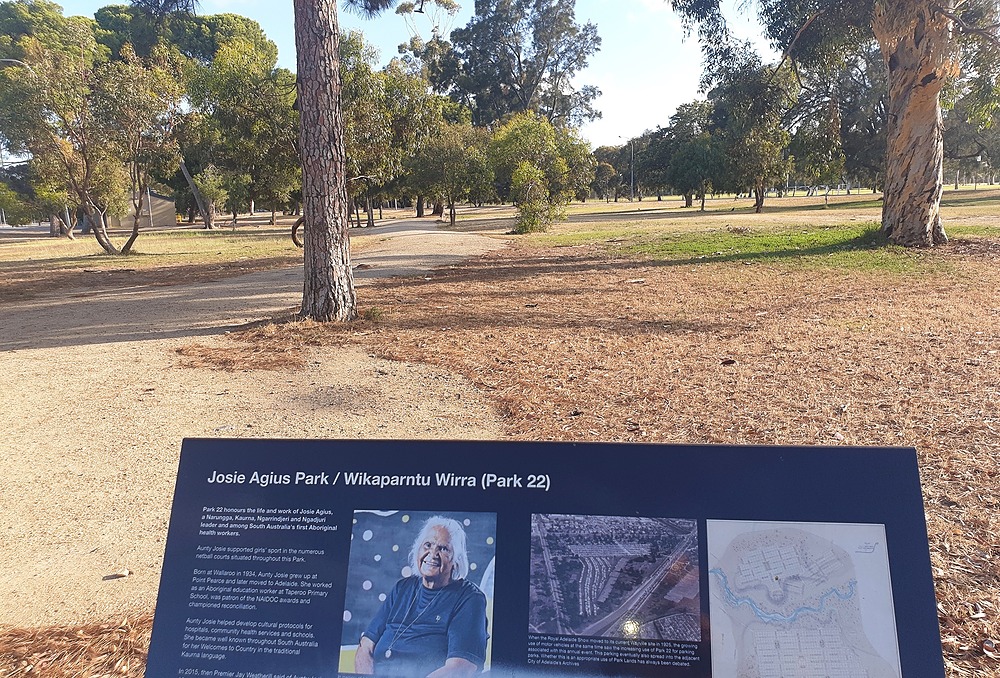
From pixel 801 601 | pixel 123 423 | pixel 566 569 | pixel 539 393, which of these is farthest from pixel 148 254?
pixel 801 601

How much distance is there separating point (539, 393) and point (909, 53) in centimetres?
1326

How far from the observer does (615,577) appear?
1764 millimetres

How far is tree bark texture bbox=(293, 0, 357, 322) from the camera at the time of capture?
828cm

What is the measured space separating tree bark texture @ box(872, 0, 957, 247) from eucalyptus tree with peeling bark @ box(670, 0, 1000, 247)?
18 millimetres

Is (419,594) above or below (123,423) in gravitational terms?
above

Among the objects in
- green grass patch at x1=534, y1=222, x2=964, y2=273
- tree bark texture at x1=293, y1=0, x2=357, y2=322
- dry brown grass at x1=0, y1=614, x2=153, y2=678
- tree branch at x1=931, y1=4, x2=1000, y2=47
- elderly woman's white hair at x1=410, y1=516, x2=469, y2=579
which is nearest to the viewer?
elderly woman's white hair at x1=410, y1=516, x2=469, y2=579

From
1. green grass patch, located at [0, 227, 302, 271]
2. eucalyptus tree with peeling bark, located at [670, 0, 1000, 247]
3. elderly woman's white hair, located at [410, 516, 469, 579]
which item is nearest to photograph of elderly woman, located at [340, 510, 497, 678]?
elderly woman's white hair, located at [410, 516, 469, 579]

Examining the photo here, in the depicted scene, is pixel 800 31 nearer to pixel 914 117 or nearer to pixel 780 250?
pixel 914 117

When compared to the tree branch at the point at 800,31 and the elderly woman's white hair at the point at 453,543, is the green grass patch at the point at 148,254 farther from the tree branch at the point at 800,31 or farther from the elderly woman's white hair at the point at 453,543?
the elderly woman's white hair at the point at 453,543

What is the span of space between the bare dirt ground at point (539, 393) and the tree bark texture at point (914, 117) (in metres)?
4.92

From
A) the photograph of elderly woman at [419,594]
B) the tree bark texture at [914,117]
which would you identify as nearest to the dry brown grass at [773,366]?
the photograph of elderly woman at [419,594]

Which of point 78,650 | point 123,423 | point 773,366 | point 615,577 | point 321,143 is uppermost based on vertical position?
point 321,143

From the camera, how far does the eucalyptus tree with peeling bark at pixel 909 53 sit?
1380 cm

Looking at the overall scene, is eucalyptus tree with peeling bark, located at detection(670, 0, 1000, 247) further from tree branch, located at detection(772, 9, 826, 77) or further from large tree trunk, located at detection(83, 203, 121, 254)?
large tree trunk, located at detection(83, 203, 121, 254)
